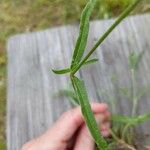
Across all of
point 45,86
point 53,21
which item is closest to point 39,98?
point 45,86

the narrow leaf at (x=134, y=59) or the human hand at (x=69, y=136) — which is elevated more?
the narrow leaf at (x=134, y=59)

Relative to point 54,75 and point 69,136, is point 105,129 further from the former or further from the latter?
point 54,75

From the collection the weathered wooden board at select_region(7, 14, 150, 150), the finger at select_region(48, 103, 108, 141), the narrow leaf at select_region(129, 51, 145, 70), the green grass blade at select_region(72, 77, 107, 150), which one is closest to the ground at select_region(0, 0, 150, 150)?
the weathered wooden board at select_region(7, 14, 150, 150)

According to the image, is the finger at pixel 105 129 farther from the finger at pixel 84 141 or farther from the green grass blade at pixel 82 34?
the green grass blade at pixel 82 34

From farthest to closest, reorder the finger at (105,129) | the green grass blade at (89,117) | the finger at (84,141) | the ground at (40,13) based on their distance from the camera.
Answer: the ground at (40,13) → the finger at (105,129) → the finger at (84,141) → the green grass blade at (89,117)

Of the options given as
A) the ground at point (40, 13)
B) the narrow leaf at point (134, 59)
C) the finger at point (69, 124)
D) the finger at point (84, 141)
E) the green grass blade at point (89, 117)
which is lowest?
the finger at point (84, 141)

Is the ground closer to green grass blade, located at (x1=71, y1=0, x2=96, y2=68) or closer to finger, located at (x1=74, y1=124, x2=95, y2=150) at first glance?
finger, located at (x1=74, y1=124, x2=95, y2=150)

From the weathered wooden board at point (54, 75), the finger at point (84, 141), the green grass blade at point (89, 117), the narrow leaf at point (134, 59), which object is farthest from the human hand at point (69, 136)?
the green grass blade at point (89, 117)

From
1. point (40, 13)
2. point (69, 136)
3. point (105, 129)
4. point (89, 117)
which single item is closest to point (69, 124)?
point (69, 136)
